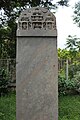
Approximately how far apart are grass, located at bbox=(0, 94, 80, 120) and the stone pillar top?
3.29 m

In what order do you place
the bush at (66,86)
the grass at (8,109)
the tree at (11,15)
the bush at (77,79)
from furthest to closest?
the tree at (11,15) → the bush at (77,79) → the bush at (66,86) → the grass at (8,109)

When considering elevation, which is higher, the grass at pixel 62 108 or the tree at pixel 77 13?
the tree at pixel 77 13

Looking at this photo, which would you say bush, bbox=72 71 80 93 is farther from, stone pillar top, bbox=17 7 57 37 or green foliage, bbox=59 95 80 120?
stone pillar top, bbox=17 7 57 37

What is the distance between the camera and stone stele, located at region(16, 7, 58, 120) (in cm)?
257

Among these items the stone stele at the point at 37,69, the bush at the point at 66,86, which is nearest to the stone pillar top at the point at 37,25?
the stone stele at the point at 37,69

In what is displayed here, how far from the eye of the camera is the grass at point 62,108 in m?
5.76

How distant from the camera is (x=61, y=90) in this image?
336 inches

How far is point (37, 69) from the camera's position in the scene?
261 centimetres

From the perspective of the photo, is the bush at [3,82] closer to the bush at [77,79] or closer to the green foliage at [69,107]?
the green foliage at [69,107]

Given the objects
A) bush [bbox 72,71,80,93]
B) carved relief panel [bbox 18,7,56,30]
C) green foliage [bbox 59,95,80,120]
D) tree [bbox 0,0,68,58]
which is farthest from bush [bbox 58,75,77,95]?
carved relief panel [bbox 18,7,56,30]

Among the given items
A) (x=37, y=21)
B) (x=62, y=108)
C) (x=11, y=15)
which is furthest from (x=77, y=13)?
(x=37, y=21)

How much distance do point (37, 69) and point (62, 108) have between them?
13.5 ft

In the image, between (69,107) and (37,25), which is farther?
(69,107)

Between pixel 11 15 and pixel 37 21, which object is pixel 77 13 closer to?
pixel 11 15
